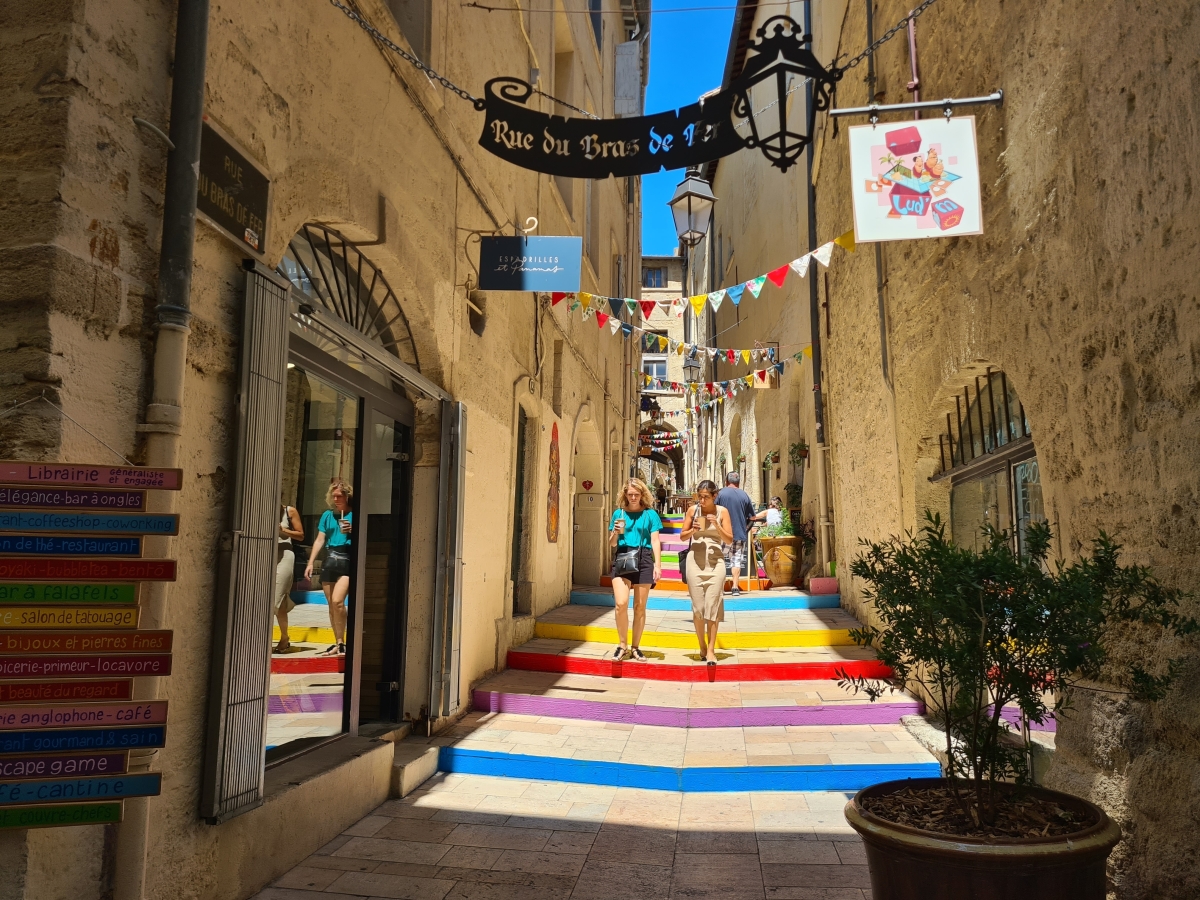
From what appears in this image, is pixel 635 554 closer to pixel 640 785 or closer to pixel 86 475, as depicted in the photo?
pixel 640 785

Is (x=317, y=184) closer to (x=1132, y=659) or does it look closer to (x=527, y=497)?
(x=1132, y=659)

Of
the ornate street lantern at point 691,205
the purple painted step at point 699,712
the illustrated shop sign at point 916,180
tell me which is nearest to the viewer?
the illustrated shop sign at point 916,180

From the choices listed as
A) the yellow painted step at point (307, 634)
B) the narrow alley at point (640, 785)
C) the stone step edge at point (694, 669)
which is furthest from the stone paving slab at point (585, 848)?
the stone step edge at point (694, 669)

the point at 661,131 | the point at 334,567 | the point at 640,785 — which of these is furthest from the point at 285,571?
the point at 661,131

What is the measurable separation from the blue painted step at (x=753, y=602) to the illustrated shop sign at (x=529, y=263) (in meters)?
5.59

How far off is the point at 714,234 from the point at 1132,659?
23.8m

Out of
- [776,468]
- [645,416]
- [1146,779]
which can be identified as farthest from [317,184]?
[645,416]

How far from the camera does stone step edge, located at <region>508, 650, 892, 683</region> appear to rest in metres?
7.26

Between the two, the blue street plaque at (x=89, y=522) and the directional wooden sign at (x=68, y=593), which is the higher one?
the blue street plaque at (x=89, y=522)

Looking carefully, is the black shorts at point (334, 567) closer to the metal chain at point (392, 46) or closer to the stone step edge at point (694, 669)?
the metal chain at point (392, 46)

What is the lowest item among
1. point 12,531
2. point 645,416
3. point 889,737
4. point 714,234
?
point 889,737

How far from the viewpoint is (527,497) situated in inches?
364

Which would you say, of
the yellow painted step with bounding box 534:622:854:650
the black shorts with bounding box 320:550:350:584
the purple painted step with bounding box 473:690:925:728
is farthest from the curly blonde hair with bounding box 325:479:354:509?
the yellow painted step with bounding box 534:622:854:650

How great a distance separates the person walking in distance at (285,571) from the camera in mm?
4238
